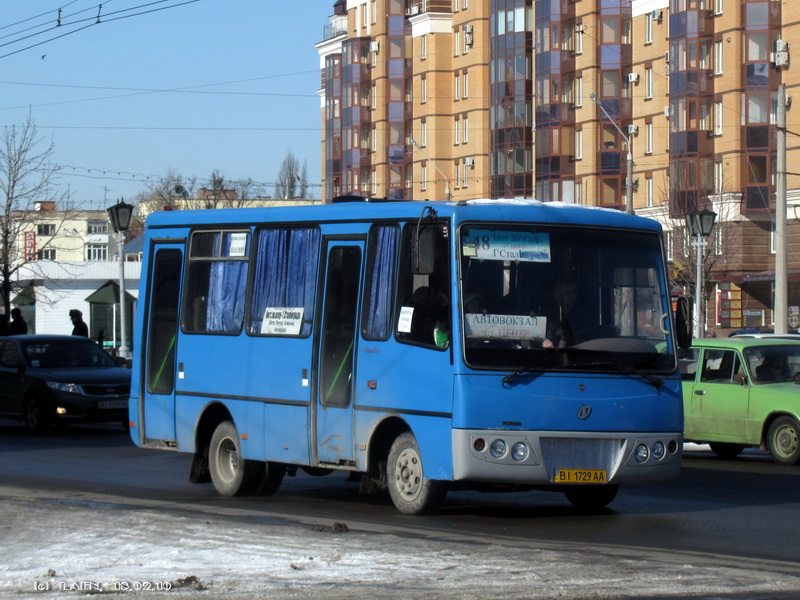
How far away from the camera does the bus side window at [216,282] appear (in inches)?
584

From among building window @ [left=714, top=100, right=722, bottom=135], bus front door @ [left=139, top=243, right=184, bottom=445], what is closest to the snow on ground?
bus front door @ [left=139, top=243, right=184, bottom=445]

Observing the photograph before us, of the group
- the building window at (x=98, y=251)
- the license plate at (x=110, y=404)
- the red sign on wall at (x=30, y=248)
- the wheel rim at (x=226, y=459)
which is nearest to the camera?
the wheel rim at (x=226, y=459)

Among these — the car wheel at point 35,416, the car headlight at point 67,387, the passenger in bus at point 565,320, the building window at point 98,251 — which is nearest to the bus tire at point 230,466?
the passenger in bus at point 565,320

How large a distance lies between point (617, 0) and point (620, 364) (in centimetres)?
6439

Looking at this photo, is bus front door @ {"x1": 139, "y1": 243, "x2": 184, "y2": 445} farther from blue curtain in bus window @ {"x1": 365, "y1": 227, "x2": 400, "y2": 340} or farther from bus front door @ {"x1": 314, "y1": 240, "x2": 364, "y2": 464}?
blue curtain in bus window @ {"x1": 365, "y1": 227, "x2": 400, "y2": 340}

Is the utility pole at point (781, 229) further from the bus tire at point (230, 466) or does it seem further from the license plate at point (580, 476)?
the license plate at point (580, 476)

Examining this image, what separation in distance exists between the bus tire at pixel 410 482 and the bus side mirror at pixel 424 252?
1.52 metres

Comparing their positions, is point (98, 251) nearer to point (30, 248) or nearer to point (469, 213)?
point (30, 248)

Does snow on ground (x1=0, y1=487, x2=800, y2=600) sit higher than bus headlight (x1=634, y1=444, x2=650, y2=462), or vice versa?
bus headlight (x1=634, y1=444, x2=650, y2=462)

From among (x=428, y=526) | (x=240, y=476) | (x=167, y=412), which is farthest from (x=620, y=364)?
(x=167, y=412)

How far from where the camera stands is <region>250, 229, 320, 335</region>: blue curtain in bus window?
13.9 meters

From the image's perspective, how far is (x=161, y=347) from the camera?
1577 cm

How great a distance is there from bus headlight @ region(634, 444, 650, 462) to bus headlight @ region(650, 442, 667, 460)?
7 cm

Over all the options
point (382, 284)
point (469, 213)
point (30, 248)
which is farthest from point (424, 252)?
point (30, 248)
